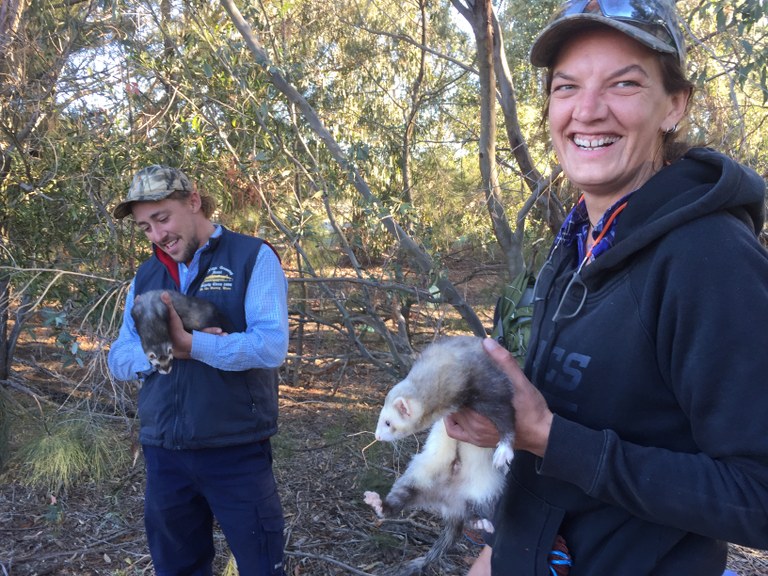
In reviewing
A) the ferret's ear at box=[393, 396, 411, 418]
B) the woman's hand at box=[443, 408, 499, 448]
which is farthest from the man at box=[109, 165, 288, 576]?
the woman's hand at box=[443, 408, 499, 448]

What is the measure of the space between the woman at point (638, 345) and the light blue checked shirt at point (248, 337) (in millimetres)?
1391

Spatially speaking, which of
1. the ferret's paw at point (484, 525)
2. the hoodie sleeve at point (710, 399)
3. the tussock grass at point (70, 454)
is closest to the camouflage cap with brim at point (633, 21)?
the hoodie sleeve at point (710, 399)

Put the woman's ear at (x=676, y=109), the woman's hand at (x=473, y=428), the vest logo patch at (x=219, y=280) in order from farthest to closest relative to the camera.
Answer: the vest logo patch at (x=219, y=280), the woman's hand at (x=473, y=428), the woman's ear at (x=676, y=109)

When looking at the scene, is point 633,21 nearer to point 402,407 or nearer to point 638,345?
point 638,345

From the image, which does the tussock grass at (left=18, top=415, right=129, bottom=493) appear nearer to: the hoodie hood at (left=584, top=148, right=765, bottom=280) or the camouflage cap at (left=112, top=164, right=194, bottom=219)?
the camouflage cap at (left=112, top=164, right=194, bottom=219)

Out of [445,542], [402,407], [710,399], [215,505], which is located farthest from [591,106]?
[215,505]

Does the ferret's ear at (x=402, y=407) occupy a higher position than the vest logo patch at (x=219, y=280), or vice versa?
the vest logo patch at (x=219, y=280)

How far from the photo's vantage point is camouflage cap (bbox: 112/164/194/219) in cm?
276

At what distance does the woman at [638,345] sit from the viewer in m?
0.99

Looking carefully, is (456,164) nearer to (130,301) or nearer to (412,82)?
(412,82)

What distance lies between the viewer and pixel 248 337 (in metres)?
2.58

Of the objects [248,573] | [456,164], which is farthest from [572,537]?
[456,164]

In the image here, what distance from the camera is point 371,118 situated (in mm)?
6508

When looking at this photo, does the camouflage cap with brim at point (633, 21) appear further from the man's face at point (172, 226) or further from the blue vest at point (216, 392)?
the man's face at point (172, 226)
